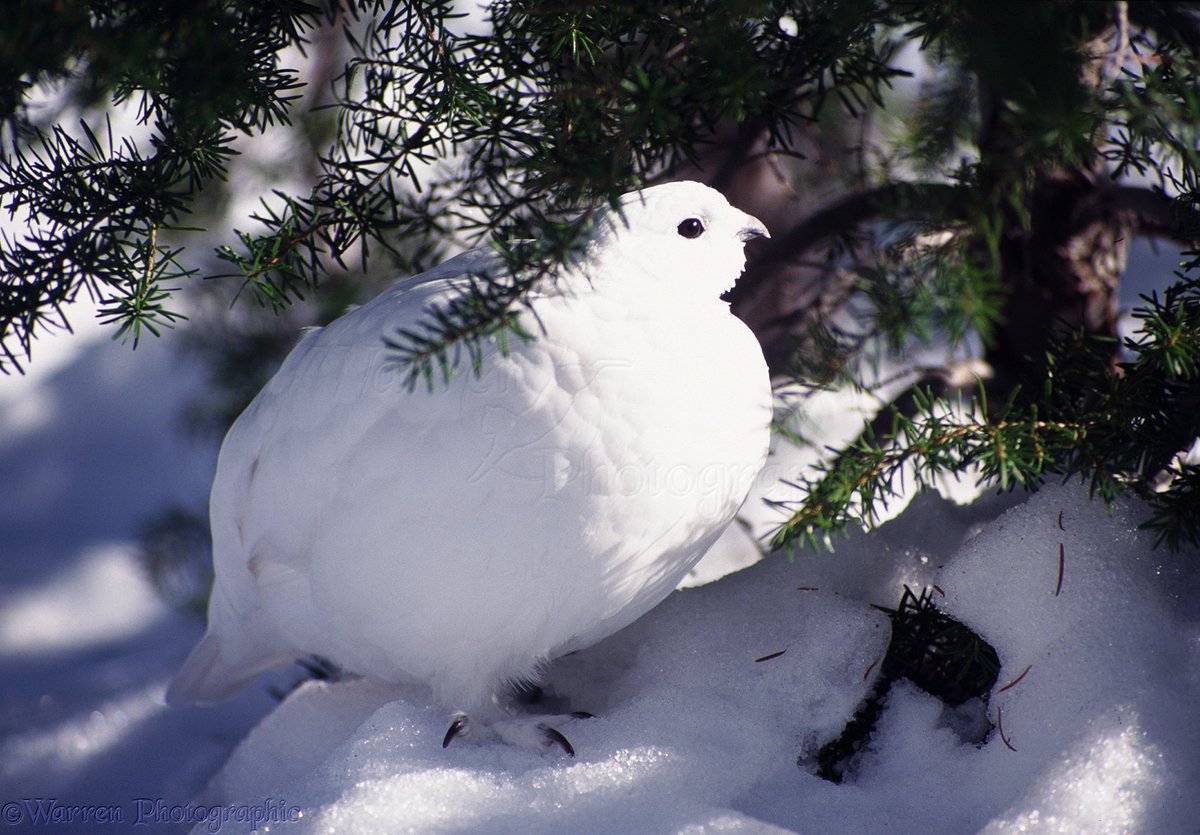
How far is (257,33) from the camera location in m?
0.78

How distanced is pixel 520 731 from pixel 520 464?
0.33 m

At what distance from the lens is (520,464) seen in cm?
79

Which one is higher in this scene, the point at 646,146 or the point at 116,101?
the point at 116,101

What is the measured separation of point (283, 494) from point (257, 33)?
0.43 meters

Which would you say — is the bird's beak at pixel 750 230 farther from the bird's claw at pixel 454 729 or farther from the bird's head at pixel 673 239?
the bird's claw at pixel 454 729

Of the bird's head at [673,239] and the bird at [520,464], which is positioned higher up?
the bird's head at [673,239]

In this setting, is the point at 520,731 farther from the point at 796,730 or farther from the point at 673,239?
the point at 673,239

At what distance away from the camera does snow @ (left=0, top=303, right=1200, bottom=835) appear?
82cm

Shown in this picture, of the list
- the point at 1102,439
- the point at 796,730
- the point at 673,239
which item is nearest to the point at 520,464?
the point at 673,239

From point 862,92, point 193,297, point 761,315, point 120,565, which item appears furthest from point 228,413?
point 862,92

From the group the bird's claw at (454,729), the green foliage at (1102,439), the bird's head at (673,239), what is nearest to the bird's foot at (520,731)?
the bird's claw at (454,729)

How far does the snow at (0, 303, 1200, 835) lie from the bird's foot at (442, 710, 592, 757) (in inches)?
0.5

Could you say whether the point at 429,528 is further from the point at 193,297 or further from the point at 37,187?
the point at 193,297

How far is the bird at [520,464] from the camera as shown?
2.60 feet
